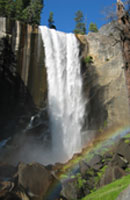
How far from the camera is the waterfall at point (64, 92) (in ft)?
61.4

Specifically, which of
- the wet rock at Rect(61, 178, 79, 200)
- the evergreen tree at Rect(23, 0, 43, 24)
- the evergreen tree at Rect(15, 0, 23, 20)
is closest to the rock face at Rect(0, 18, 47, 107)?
the wet rock at Rect(61, 178, 79, 200)

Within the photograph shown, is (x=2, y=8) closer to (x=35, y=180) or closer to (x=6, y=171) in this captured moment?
(x=6, y=171)

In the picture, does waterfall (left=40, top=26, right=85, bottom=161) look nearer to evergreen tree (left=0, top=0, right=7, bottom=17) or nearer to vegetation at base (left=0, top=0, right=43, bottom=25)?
evergreen tree (left=0, top=0, right=7, bottom=17)

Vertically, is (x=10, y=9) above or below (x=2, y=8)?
above

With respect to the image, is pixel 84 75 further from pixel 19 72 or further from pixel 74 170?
pixel 74 170

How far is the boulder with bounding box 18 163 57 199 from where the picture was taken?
9752mm

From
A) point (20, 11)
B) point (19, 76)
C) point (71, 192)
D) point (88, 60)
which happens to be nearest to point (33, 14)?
point (20, 11)

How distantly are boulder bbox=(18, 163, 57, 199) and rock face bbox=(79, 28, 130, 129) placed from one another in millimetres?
9698

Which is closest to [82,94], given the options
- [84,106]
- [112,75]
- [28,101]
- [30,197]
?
[84,106]

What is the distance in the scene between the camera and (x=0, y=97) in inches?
725

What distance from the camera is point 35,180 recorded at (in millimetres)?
10109

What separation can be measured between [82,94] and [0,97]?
8.38 metres

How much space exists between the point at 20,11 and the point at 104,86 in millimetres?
23590

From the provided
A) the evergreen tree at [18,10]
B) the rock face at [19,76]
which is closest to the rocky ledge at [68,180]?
the rock face at [19,76]
